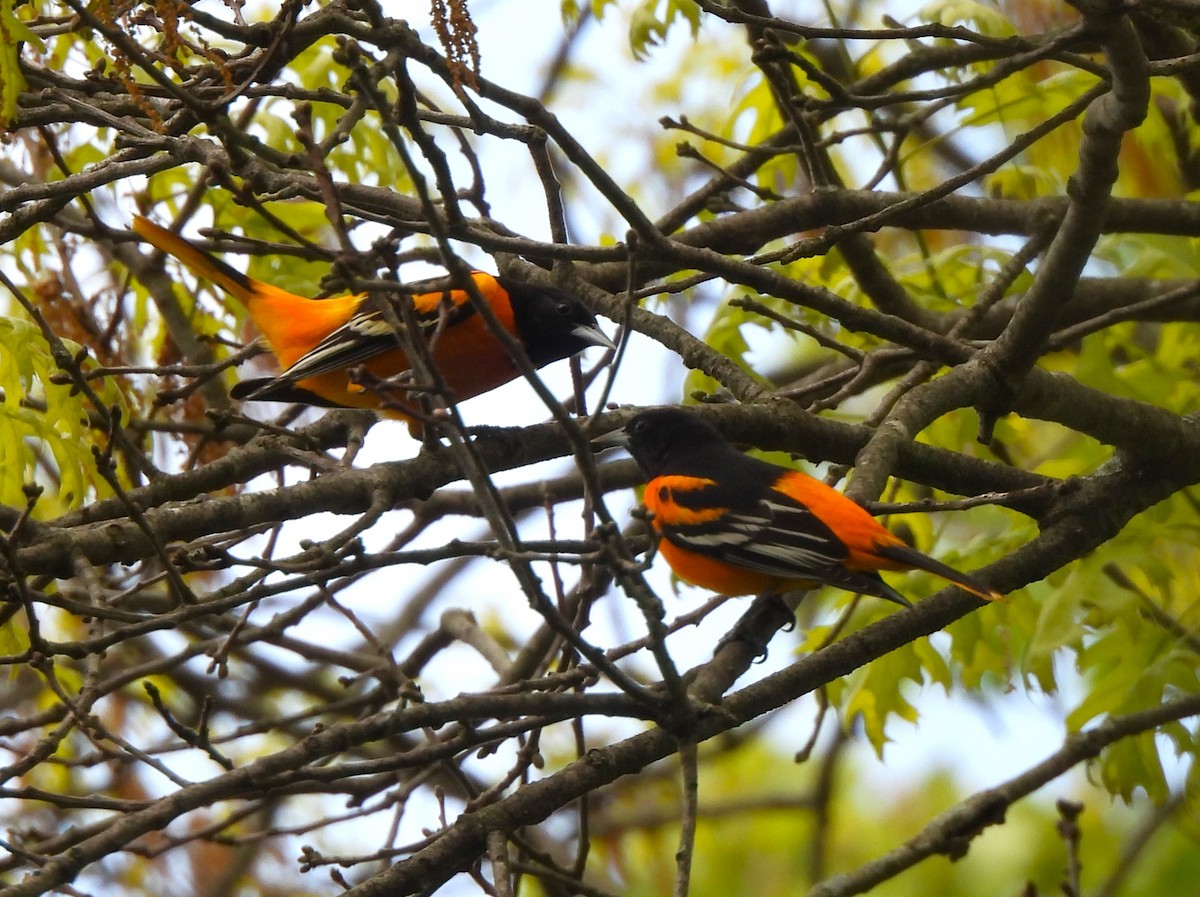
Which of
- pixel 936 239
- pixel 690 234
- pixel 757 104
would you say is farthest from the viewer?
pixel 936 239

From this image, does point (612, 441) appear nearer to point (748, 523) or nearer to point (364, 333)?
point (748, 523)

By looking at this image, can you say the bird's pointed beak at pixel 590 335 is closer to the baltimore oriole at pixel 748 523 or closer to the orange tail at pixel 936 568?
the baltimore oriole at pixel 748 523

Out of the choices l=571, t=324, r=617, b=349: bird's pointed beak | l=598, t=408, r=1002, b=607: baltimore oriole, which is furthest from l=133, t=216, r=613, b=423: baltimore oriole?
l=598, t=408, r=1002, b=607: baltimore oriole

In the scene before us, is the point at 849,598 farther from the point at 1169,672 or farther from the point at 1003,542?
the point at 1169,672

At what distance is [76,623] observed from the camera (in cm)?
746

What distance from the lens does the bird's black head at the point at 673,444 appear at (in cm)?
493

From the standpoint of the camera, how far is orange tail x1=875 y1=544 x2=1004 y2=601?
3.62 meters

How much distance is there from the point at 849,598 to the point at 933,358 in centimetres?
136

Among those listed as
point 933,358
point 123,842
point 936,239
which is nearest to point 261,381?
point 933,358

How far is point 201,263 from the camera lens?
5547 mm

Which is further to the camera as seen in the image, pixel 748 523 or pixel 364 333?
pixel 364 333

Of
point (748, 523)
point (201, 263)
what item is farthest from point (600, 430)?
point (201, 263)

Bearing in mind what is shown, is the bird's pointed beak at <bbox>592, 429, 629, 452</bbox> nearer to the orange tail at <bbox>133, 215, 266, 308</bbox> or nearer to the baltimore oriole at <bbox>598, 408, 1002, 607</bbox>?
the baltimore oriole at <bbox>598, 408, 1002, 607</bbox>

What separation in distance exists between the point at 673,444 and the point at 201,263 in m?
2.25
